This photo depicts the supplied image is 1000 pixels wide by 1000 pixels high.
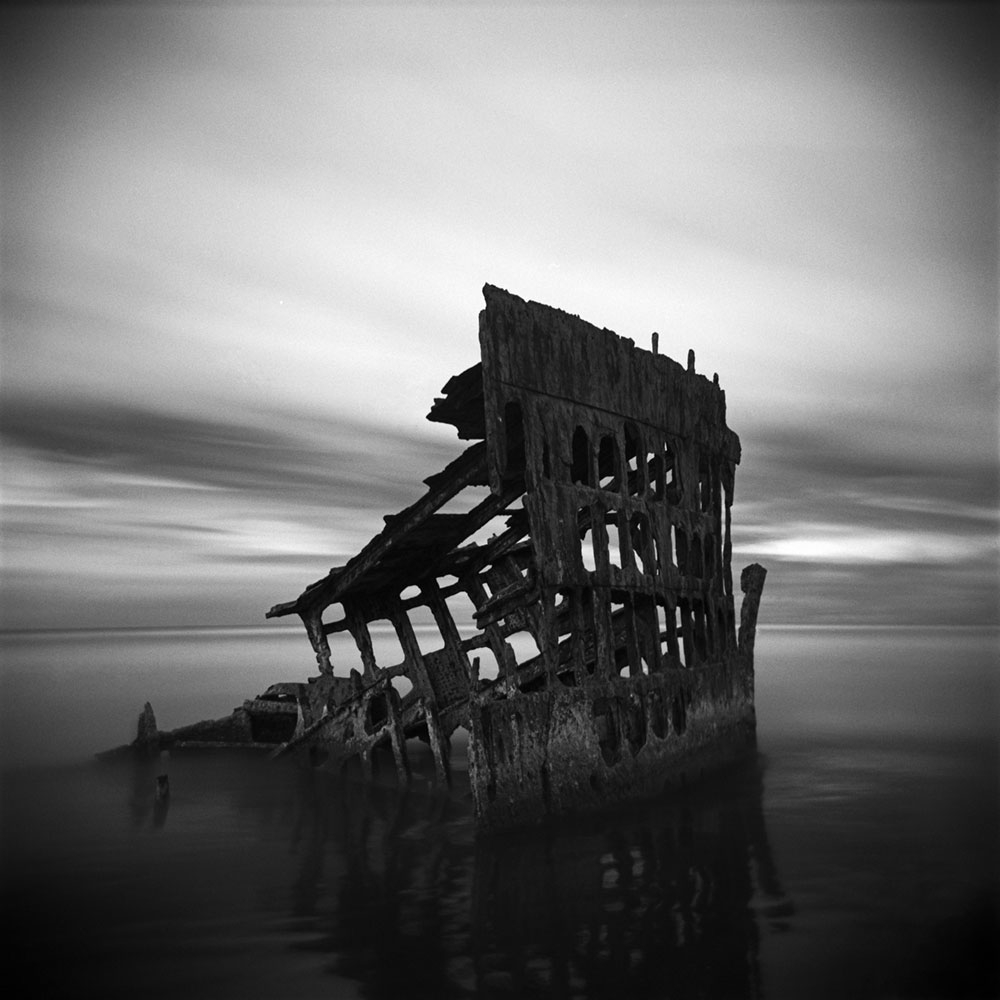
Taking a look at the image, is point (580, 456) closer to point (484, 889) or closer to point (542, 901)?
point (484, 889)

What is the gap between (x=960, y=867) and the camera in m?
10.1

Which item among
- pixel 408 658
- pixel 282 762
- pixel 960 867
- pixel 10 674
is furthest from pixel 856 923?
pixel 10 674

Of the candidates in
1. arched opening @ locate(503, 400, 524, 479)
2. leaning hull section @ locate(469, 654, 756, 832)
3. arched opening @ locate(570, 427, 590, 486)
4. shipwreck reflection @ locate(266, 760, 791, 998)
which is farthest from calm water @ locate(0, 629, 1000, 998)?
arched opening @ locate(570, 427, 590, 486)

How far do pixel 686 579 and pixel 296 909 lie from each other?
676 cm

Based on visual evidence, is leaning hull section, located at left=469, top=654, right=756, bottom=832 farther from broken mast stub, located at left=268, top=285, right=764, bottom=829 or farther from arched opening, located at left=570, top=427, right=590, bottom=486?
arched opening, located at left=570, top=427, right=590, bottom=486

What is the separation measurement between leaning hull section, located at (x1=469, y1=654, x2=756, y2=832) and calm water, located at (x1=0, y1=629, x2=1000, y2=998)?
0.31m

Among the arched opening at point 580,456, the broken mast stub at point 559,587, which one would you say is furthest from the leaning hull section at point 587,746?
the arched opening at point 580,456

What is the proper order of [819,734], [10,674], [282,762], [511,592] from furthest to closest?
[10,674]
[819,734]
[282,762]
[511,592]

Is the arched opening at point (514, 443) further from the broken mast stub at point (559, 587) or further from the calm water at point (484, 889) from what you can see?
the calm water at point (484, 889)

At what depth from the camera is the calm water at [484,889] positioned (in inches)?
278

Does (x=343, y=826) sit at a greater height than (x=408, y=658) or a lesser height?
lesser

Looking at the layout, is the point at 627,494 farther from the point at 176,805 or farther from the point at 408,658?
the point at 176,805

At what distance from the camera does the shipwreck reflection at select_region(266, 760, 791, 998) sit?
22.9 feet

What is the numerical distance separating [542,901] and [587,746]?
235 centimetres
